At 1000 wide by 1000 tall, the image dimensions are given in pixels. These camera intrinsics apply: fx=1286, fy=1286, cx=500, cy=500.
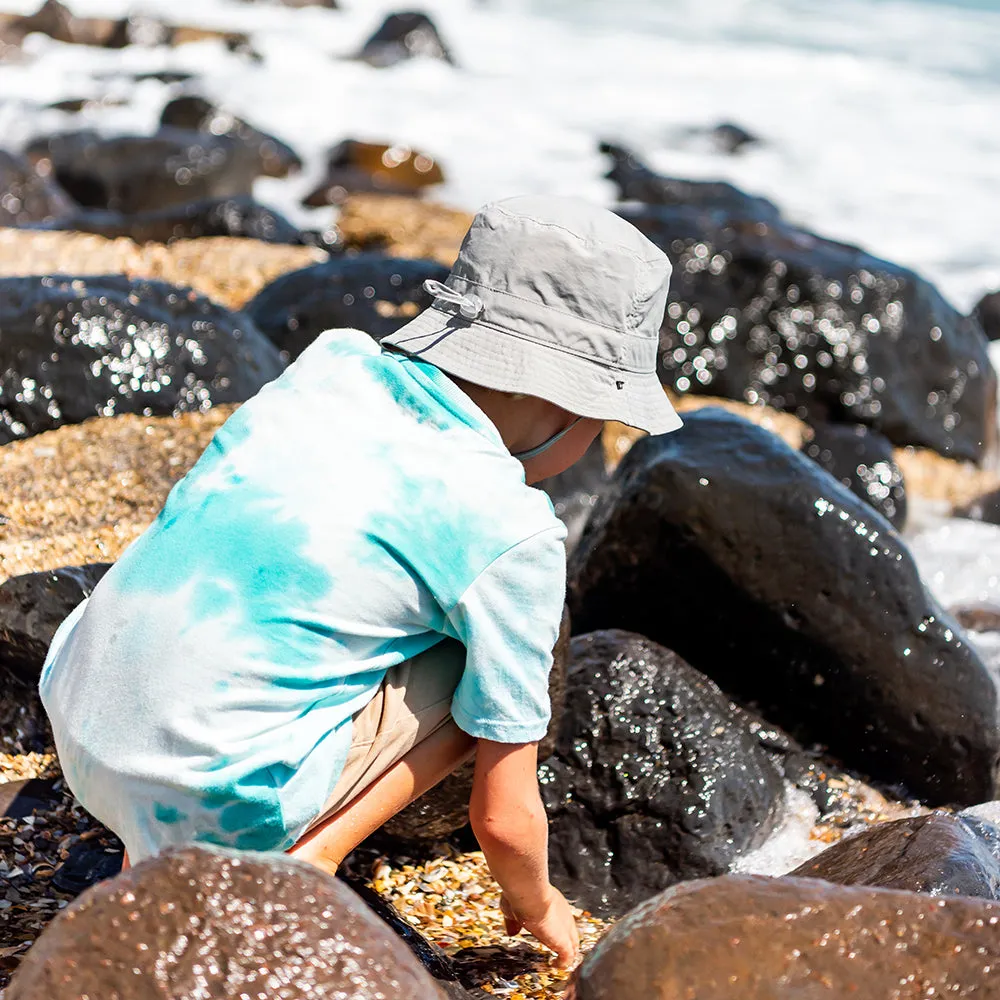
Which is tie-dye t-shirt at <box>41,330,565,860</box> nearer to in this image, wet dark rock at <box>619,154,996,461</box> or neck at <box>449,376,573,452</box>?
neck at <box>449,376,573,452</box>

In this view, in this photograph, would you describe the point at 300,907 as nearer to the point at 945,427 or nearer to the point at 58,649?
the point at 58,649

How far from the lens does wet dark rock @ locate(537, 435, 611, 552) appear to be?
5.32 m

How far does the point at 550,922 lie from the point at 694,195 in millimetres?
10280

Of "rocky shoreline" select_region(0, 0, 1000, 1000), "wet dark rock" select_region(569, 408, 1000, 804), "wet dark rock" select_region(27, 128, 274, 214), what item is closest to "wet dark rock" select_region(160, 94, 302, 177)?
"wet dark rock" select_region(27, 128, 274, 214)

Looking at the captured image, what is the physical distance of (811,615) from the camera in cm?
351

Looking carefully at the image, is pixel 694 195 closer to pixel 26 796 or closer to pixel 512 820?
pixel 26 796

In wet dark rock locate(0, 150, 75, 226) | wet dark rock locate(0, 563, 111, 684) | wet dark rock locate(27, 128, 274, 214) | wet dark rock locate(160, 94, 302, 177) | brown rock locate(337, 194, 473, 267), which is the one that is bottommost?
wet dark rock locate(160, 94, 302, 177)

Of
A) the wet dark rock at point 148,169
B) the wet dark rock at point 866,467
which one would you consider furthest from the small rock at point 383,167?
the wet dark rock at point 866,467

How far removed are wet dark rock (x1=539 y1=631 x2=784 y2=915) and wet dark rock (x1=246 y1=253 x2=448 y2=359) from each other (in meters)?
2.75

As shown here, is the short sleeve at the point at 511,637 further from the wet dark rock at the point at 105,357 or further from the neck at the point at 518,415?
the wet dark rock at the point at 105,357

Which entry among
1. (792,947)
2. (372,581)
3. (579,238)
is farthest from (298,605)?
(792,947)

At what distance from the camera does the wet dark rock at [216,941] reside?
1.58 m

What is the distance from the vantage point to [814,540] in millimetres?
3506

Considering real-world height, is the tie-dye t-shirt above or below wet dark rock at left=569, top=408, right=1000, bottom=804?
above
